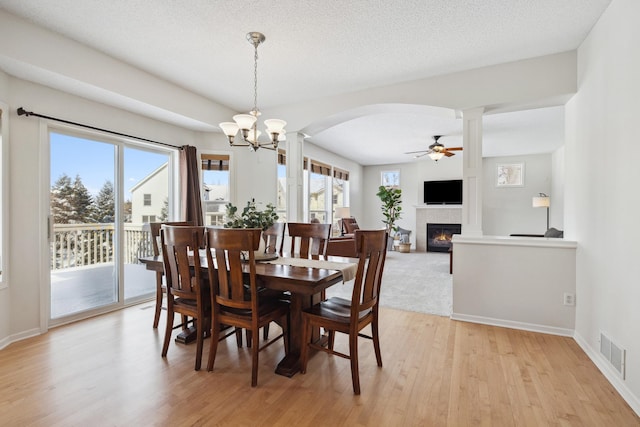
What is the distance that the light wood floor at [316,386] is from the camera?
186cm

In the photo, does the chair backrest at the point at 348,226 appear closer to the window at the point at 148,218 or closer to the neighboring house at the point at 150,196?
the neighboring house at the point at 150,196

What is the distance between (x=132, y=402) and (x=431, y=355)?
2.21 meters

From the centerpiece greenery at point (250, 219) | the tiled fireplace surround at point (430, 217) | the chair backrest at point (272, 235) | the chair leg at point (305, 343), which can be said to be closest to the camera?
the chair leg at point (305, 343)

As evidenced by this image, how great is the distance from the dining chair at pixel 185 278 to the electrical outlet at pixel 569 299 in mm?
3293

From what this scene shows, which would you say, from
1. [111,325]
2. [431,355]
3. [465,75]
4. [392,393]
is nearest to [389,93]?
[465,75]

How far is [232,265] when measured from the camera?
2.19 meters

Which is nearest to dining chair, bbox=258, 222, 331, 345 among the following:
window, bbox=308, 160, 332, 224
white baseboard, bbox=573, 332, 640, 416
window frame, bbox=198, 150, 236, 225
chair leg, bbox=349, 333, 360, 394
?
chair leg, bbox=349, 333, 360, 394

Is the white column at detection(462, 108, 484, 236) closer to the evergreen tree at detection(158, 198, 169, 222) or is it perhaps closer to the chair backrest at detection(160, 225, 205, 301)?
the chair backrest at detection(160, 225, 205, 301)

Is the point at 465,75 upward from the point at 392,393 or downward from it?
upward

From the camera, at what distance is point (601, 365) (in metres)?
2.40

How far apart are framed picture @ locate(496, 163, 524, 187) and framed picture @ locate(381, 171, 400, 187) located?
2736 millimetres

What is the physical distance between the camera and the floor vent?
214 centimetres

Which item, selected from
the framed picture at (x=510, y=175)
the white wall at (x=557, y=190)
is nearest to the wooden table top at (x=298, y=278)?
the white wall at (x=557, y=190)

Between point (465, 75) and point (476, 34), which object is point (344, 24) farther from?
point (465, 75)
